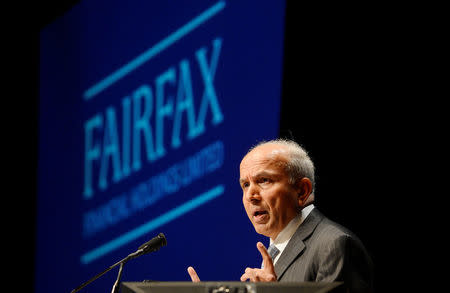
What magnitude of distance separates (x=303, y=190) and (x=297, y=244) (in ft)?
1.06

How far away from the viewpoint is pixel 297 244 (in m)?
2.70

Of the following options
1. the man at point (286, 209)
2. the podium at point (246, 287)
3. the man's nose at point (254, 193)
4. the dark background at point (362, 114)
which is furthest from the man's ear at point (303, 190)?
the podium at point (246, 287)

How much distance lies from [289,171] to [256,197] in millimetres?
187

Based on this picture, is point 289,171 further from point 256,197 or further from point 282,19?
point 282,19

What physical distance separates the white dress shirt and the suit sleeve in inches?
13.3

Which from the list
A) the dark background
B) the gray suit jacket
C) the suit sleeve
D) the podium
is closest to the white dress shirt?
the gray suit jacket

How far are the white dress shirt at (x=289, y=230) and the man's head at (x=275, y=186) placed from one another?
0.02m

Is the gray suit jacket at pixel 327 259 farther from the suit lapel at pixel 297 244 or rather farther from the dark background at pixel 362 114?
the dark background at pixel 362 114

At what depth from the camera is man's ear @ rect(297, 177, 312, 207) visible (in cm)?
294

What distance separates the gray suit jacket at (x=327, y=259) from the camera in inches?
96.3

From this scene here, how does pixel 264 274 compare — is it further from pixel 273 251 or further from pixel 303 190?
pixel 303 190

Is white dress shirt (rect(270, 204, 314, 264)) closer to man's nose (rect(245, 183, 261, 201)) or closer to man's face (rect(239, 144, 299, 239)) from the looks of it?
man's face (rect(239, 144, 299, 239))

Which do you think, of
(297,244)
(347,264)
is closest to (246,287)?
(347,264)

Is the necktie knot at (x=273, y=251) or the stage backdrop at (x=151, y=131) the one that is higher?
the stage backdrop at (x=151, y=131)
